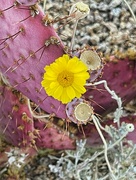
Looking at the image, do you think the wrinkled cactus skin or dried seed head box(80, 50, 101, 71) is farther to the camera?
the wrinkled cactus skin

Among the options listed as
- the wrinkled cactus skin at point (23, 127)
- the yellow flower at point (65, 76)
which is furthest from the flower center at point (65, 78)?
the wrinkled cactus skin at point (23, 127)

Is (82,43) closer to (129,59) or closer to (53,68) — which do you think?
(129,59)

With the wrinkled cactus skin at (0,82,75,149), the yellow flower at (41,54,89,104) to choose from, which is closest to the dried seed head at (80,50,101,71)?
the yellow flower at (41,54,89,104)

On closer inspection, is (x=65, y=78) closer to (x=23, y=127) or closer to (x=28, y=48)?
(x=28, y=48)

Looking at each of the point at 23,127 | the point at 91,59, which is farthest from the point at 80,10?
the point at 23,127

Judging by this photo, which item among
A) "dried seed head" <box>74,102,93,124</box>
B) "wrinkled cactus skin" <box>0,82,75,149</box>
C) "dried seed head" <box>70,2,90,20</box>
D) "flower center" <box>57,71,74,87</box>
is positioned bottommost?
"dried seed head" <box>74,102,93,124</box>

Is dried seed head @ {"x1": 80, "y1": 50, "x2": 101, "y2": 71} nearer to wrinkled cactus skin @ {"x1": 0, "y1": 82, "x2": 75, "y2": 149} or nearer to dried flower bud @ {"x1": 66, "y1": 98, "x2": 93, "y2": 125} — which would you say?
dried flower bud @ {"x1": 66, "y1": 98, "x2": 93, "y2": 125}

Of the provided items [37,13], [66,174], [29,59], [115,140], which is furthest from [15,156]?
[37,13]

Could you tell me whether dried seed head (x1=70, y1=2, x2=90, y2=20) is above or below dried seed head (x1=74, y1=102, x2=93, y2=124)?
above
